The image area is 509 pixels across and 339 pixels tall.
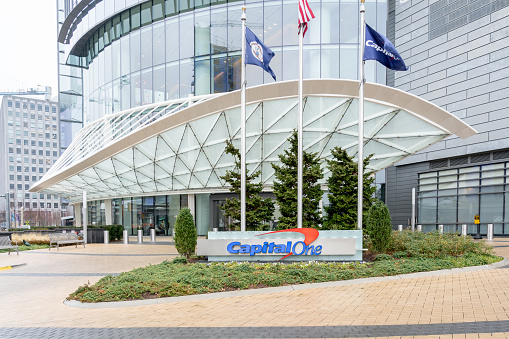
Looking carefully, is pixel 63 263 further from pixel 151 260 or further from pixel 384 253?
pixel 384 253

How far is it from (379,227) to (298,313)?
695 cm

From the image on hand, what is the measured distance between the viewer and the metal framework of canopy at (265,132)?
714 inches

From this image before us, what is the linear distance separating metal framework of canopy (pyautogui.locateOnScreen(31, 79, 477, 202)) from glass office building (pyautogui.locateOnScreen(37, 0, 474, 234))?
2.6 inches

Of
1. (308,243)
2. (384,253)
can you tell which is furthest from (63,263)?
(384,253)

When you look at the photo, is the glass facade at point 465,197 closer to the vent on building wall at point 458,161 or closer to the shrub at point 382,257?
the vent on building wall at point 458,161

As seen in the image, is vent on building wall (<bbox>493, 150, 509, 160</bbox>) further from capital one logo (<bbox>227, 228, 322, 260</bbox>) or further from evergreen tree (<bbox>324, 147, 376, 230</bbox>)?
capital one logo (<bbox>227, 228, 322, 260</bbox>)

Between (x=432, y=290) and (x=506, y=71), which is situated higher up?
(x=506, y=71)

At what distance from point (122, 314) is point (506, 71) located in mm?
29525

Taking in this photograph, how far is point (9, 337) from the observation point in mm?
6227

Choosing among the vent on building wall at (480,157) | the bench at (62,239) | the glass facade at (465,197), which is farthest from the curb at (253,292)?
the vent on building wall at (480,157)

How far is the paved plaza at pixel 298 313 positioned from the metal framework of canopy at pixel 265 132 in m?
9.94

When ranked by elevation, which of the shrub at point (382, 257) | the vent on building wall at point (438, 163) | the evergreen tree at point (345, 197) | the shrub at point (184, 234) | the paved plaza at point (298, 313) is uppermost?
the vent on building wall at point (438, 163)

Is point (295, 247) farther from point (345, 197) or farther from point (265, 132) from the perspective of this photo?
point (265, 132)

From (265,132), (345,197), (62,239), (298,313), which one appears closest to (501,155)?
(265,132)
